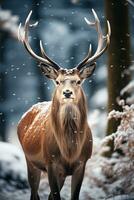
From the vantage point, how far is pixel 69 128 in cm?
452

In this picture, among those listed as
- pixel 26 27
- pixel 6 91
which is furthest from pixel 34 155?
pixel 26 27

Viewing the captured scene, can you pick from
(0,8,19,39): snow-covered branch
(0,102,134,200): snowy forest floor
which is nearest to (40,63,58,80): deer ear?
(0,8,19,39): snow-covered branch

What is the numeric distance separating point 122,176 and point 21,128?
2.56 feet

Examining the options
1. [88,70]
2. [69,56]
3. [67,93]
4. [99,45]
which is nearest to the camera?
[67,93]

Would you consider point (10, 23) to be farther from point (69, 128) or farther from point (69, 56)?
point (69, 128)

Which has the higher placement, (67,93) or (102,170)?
(67,93)

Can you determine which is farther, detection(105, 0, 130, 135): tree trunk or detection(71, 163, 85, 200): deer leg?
detection(105, 0, 130, 135): tree trunk

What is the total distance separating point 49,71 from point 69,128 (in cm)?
41

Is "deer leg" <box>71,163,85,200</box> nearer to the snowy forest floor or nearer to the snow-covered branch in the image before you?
the snowy forest floor

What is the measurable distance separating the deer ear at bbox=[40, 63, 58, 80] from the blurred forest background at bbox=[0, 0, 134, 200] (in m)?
0.18

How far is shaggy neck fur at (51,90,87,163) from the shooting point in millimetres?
4504

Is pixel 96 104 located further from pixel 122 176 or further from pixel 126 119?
pixel 122 176

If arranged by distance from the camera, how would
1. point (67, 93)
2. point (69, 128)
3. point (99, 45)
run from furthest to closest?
point (99, 45), point (69, 128), point (67, 93)

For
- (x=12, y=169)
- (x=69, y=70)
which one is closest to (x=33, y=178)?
(x=12, y=169)
